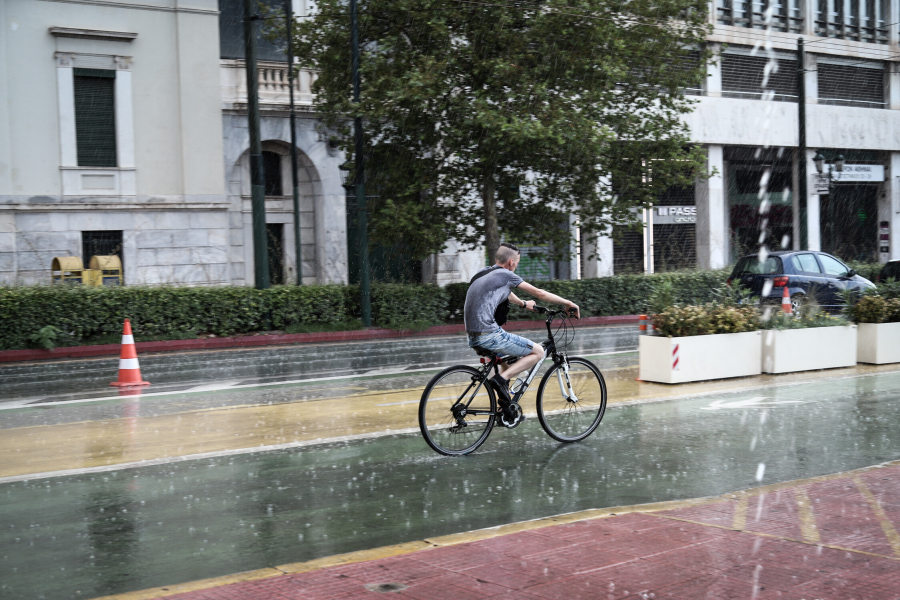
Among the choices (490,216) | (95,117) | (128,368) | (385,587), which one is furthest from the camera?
(95,117)

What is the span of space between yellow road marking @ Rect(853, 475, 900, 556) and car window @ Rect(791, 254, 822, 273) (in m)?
14.6

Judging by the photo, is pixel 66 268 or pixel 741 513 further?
Answer: pixel 66 268

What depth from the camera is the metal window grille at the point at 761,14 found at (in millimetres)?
36531

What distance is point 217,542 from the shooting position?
543cm

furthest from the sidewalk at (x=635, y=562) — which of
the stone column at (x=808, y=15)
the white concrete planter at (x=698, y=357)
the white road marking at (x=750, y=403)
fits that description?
the stone column at (x=808, y=15)

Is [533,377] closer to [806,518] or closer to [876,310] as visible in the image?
[806,518]

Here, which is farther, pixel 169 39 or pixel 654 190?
pixel 169 39

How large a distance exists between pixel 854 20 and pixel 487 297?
127 ft

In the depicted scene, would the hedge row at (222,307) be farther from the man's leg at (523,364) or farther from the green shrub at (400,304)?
the man's leg at (523,364)

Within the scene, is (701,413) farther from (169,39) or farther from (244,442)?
(169,39)

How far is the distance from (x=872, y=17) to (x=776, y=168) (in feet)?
27.0

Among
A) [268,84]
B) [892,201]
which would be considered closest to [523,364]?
[268,84]

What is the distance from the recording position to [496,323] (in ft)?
26.0

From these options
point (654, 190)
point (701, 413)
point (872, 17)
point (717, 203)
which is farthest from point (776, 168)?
point (701, 413)
